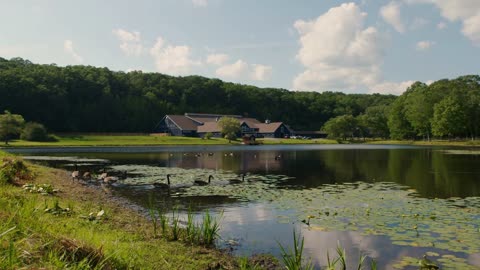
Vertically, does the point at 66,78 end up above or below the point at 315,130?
above

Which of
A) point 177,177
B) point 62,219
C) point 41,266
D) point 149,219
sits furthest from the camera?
point 177,177

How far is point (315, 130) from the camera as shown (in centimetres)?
16900

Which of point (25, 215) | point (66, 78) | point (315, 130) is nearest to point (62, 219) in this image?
point (25, 215)

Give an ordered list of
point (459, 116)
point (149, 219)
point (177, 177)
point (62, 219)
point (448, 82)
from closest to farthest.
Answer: point (62, 219)
point (149, 219)
point (177, 177)
point (459, 116)
point (448, 82)

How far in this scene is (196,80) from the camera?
17438cm

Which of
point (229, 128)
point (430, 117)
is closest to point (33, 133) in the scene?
point (229, 128)

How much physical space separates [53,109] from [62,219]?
11195 centimetres

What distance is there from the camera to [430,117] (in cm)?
10956

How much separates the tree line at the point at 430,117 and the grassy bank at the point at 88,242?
98.9 m

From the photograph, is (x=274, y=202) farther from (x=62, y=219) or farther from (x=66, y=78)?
(x=66, y=78)

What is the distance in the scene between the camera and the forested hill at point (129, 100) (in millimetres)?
110750

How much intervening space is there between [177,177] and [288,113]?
149267 mm

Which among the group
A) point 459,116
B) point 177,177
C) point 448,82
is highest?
point 448,82

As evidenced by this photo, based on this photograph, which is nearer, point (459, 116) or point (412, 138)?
point (459, 116)
